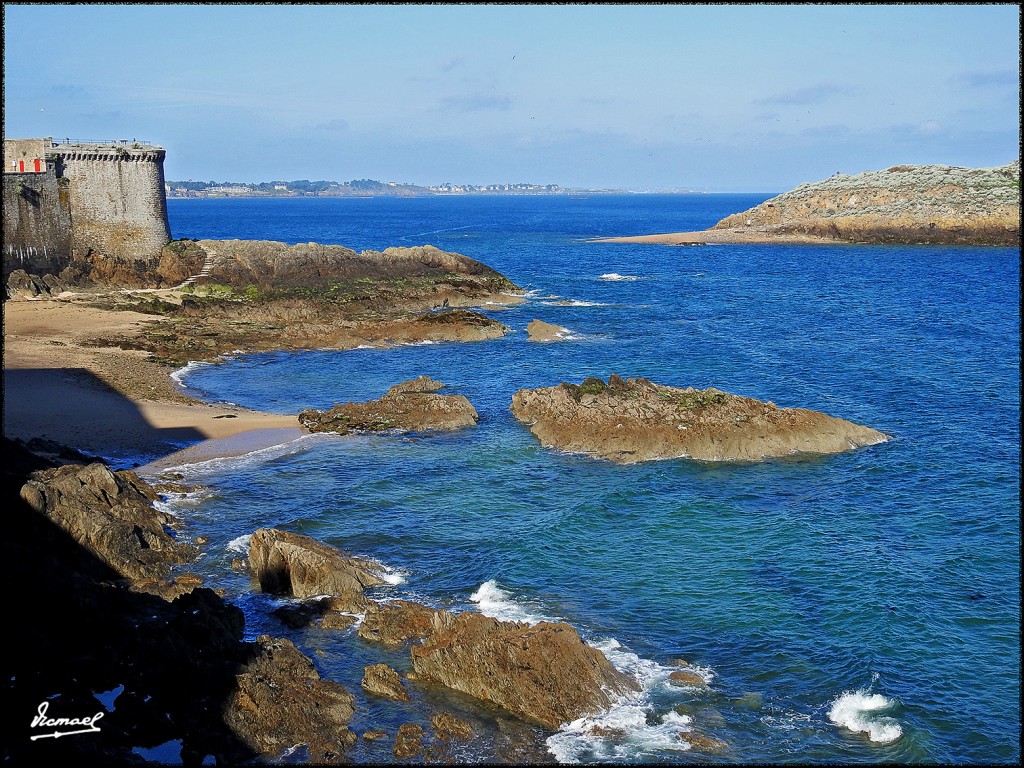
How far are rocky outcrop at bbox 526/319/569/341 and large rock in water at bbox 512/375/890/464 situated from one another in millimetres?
15951

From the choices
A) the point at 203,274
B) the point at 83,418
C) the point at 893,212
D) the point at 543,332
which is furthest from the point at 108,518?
the point at 893,212

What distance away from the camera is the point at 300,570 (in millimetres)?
18125

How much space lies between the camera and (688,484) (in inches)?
960

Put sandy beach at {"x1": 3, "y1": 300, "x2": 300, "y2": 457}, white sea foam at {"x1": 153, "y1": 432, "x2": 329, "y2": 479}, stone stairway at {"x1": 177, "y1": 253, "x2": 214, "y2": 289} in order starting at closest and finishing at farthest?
white sea foam at {"x1": 153, "y1": 432, "x2": 329, "y2": 479}
sandy beach at {"x1": 3, "y1": 300, "x2": 300, "y2": 457}
stone stairway at {"x1": 177, "y1": 253, "x2": 214, "y2": 289}

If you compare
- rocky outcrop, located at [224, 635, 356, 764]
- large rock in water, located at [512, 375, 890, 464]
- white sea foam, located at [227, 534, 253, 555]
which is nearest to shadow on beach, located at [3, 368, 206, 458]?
white sea foam, located at [227, 534, 253, 555]

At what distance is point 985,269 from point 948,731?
2690 inches

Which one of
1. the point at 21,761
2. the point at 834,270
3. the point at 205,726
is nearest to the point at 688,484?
the point at 205,726

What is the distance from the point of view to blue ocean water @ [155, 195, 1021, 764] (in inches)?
561

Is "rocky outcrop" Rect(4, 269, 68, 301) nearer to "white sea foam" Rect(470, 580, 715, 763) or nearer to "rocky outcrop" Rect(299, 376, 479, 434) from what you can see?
"rocky outcrop" Rect(299, 376, 479, 434)

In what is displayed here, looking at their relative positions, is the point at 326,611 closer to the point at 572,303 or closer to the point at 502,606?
the point at 502,606

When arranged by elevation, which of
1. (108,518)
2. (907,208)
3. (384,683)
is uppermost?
(907,208)

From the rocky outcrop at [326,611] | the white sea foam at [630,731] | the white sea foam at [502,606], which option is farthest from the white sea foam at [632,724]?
the rocky outcrop at [326,611]

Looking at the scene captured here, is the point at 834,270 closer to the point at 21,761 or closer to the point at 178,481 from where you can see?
the point at 178,481

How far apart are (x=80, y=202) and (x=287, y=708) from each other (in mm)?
45611
